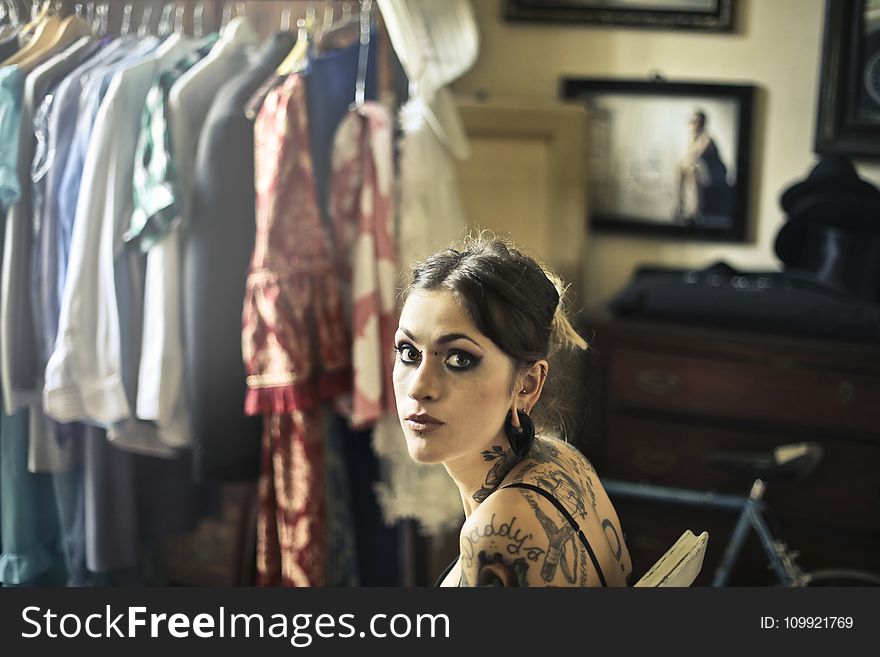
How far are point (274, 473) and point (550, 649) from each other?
0.90 meters

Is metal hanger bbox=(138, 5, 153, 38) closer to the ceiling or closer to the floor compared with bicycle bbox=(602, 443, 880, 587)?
closer to the ceiling

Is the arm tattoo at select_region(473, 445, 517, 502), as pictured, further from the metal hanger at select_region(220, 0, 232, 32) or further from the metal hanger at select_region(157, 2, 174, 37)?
the metal hanger at select_region(220, 0, 232, 32)

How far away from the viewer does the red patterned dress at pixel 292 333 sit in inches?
62.7


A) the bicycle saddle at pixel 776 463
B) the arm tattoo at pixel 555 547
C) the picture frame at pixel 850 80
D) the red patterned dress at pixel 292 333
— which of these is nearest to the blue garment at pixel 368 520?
the red patterned dress at pixel 292 333

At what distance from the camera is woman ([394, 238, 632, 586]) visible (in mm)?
734

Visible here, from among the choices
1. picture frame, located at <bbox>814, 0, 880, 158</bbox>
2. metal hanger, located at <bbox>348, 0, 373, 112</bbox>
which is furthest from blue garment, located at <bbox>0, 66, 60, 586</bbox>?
picture frame, located at <bbox>814, 0, 880, 158</bbox>

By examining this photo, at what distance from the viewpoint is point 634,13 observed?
2.37 metres

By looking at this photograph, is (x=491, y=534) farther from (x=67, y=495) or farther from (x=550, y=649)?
(x=67, y=495)

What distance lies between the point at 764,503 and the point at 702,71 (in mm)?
1029

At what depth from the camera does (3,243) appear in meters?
1.44

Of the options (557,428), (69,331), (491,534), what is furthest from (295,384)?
(491,534)

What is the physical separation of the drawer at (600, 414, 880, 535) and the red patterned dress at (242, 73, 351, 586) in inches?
27.7

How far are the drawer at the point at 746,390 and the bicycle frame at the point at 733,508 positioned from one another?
0.16 meters

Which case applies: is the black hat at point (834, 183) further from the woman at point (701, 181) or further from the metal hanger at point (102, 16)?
the metal hanger at point (102, 16)
